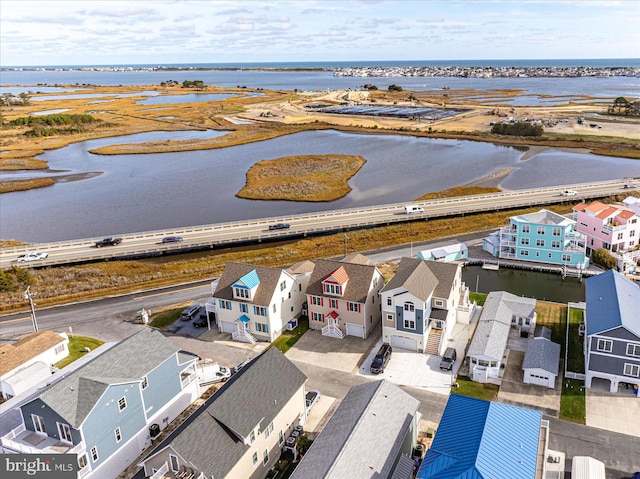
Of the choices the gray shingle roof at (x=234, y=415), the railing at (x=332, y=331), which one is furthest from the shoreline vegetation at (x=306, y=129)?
the gray shingle roof at (x=234, y=415)

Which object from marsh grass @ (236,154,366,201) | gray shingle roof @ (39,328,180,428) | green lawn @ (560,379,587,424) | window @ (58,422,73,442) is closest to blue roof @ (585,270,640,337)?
green lawn @ (560,379,587,424)

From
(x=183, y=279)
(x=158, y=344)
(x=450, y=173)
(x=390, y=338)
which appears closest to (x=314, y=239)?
(x=183, y=279)

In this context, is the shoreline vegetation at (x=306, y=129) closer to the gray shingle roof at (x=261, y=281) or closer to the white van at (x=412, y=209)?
the white van at (x=412, y=209)

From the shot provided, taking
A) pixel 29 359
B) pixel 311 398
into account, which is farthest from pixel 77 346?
pixel 311 398

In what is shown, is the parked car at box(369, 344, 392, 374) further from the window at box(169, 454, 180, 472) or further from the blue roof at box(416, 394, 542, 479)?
the window at box(169, 454, 180, 472)

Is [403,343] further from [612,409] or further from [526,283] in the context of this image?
[526,283]

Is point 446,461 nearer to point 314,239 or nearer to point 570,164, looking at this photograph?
point 314,239
